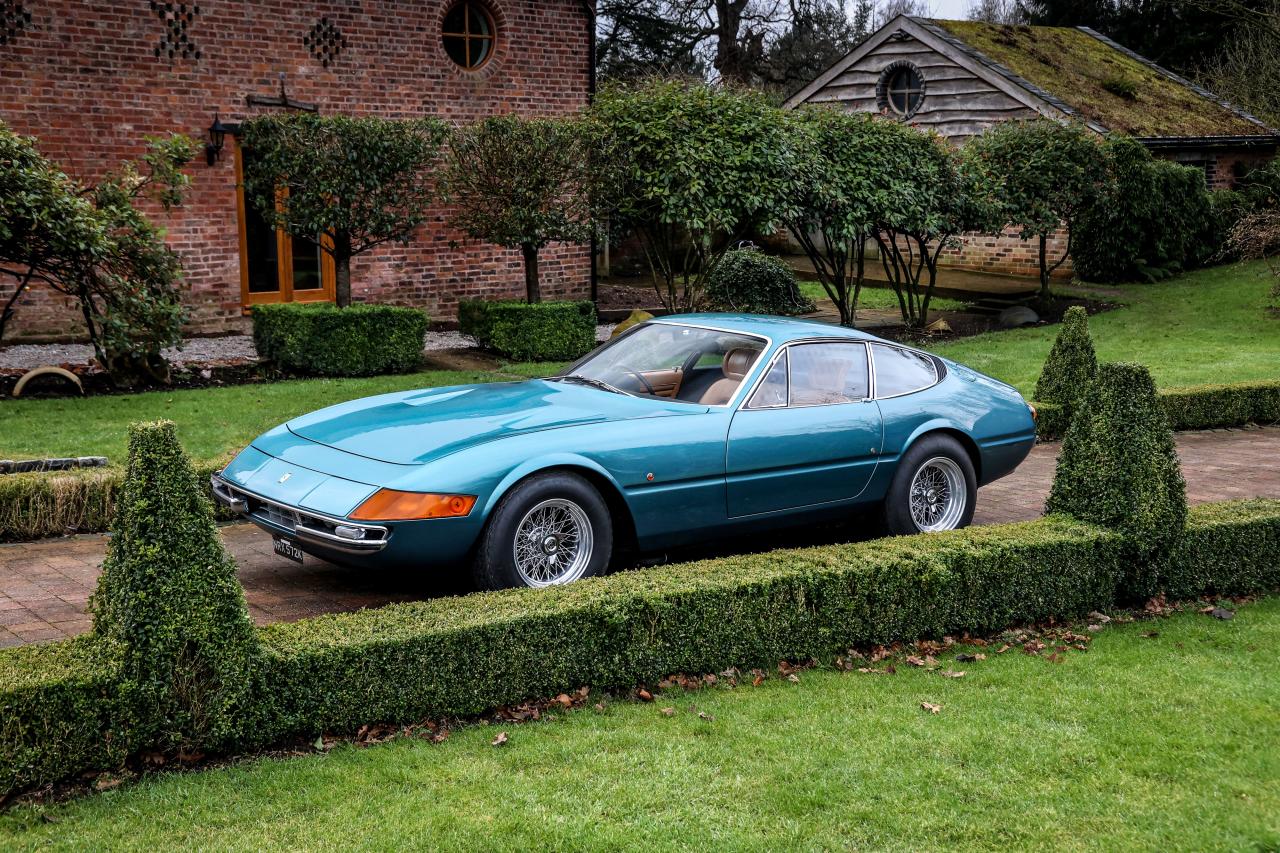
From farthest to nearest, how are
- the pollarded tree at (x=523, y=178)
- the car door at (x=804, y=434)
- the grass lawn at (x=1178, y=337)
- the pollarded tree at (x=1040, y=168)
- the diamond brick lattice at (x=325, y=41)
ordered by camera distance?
the pollarded tree at (x=1040, y=168)
the diamond brick lattice at (x=325, y=41)
the grass lawn at (x=1178, y=337)
the pollarded tree at (x=523, y=178)
the car door at (x=804, y=434)

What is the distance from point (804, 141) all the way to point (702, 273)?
2.15 metres

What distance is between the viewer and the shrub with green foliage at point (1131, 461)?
6734mm

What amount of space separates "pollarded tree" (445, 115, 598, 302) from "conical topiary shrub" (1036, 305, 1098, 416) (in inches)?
243

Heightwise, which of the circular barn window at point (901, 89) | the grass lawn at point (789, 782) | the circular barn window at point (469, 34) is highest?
the circular barn window at point (901, 89)

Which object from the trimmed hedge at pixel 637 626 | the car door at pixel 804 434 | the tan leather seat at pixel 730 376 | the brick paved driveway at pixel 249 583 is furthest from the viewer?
the tan leather seat at pixel 730 376

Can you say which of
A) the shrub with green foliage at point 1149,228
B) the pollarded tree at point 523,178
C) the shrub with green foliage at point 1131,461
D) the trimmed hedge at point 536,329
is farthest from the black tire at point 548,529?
the shrub with green foliage at point 1149,228

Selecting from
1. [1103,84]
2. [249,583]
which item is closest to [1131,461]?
[249,583]

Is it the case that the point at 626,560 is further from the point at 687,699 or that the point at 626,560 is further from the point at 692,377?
the point at 687,699

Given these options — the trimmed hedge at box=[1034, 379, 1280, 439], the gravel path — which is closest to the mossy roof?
the trimmed hedge at box=[1034, 379, 1280, 439]

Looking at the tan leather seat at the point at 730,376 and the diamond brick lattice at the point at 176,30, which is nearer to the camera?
the tan leather seat at the point at 730,376

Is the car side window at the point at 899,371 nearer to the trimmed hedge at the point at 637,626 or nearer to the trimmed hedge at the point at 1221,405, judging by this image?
the trimmed hedge at the point at 637,626

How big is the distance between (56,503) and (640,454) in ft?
12.5

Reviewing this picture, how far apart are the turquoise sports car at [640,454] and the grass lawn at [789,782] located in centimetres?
113

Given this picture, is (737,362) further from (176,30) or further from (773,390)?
(176,30)
